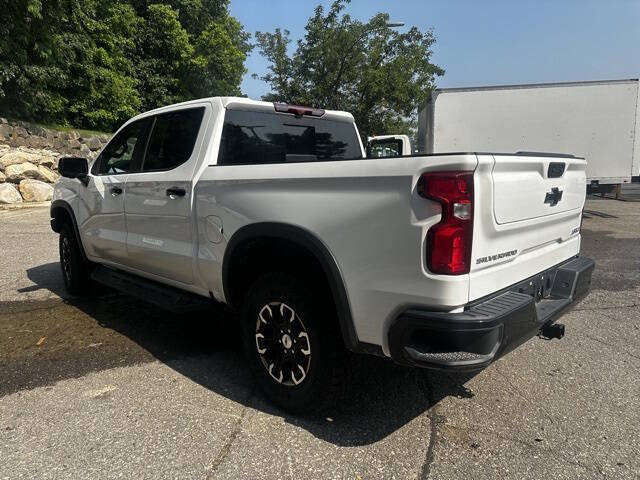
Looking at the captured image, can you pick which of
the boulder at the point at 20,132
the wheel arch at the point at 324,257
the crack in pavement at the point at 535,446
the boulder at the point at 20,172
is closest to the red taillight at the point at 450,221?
the wheel arch at the point at 324,257

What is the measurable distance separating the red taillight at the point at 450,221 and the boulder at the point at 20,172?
1649 centimetres

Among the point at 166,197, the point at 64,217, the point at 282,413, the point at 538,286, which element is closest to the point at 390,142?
the point at 64,217

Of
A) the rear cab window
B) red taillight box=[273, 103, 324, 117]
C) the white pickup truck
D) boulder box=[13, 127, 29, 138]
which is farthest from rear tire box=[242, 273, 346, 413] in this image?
boulder box=[13, 127, 29, 138]

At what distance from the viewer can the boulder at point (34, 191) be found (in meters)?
15.3

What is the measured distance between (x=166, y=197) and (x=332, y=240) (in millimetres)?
1745

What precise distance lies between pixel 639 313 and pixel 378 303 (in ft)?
12.9

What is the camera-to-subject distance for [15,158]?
51.0 feet

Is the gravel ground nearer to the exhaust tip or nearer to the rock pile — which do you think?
the exhaust tip

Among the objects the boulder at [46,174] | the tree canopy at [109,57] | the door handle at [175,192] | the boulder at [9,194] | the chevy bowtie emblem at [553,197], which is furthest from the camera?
the boulder at [46,174]

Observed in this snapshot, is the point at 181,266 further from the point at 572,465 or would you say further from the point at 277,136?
the point at 572,465

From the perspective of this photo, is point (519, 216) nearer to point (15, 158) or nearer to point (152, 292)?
point (152, 292)

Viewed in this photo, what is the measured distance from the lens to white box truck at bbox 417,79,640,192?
12.3 meters

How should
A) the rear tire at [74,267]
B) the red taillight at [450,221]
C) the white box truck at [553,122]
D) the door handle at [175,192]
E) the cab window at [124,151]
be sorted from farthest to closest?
the white box truck at [553,122] < the rear tire at [74,267] < the cab window at [124,151] < the door handle at [175,192] < the red taillight at [450,221]

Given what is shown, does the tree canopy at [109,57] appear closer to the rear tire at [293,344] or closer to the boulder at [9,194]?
the boulder at [9,194]
